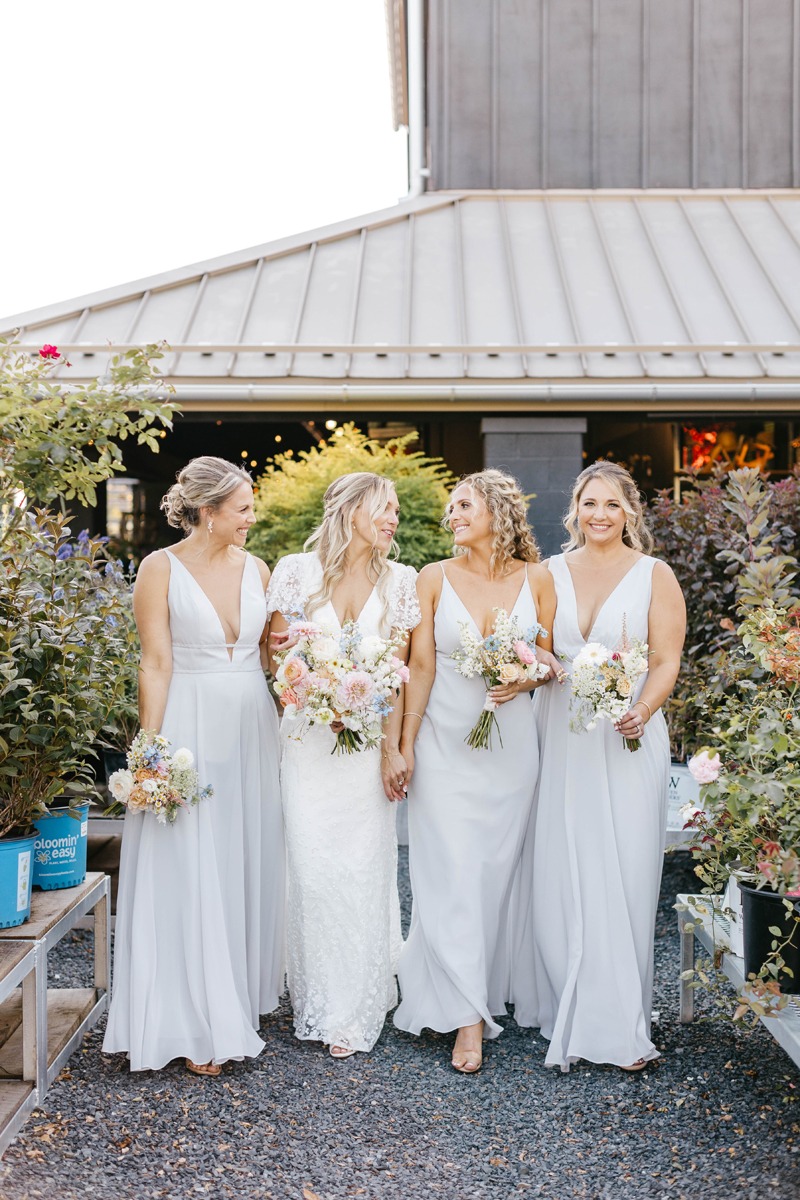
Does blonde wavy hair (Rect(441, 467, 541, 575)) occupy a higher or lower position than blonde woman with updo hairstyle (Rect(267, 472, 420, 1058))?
higher

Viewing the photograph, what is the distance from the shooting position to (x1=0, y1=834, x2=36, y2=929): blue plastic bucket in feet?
11.1

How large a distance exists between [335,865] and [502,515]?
1.51 m

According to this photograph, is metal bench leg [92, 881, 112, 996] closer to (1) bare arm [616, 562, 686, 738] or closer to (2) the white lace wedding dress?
(2) the white lace wedding dress

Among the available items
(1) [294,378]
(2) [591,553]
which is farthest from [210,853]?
(1) [294,378]

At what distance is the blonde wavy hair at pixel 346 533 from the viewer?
3975 mm

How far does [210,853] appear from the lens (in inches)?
150

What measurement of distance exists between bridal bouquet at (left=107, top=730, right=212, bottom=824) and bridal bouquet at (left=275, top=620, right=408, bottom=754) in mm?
446

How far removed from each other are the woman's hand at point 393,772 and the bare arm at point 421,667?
0.03 m

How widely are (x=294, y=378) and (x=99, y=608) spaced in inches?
148

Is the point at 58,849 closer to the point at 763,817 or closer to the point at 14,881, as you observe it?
the point at 14,881

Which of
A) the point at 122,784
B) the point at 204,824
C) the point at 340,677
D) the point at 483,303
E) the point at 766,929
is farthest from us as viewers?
the point at 483,303

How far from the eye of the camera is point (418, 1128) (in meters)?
3.38

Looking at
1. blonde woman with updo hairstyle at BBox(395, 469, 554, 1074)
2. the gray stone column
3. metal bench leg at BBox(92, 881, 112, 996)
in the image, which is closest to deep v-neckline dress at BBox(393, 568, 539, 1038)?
blonde woman with updo hairstyle at BBox(395, 469, 554, 1074)

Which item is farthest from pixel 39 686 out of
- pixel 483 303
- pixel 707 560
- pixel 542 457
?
pixel 483 303
